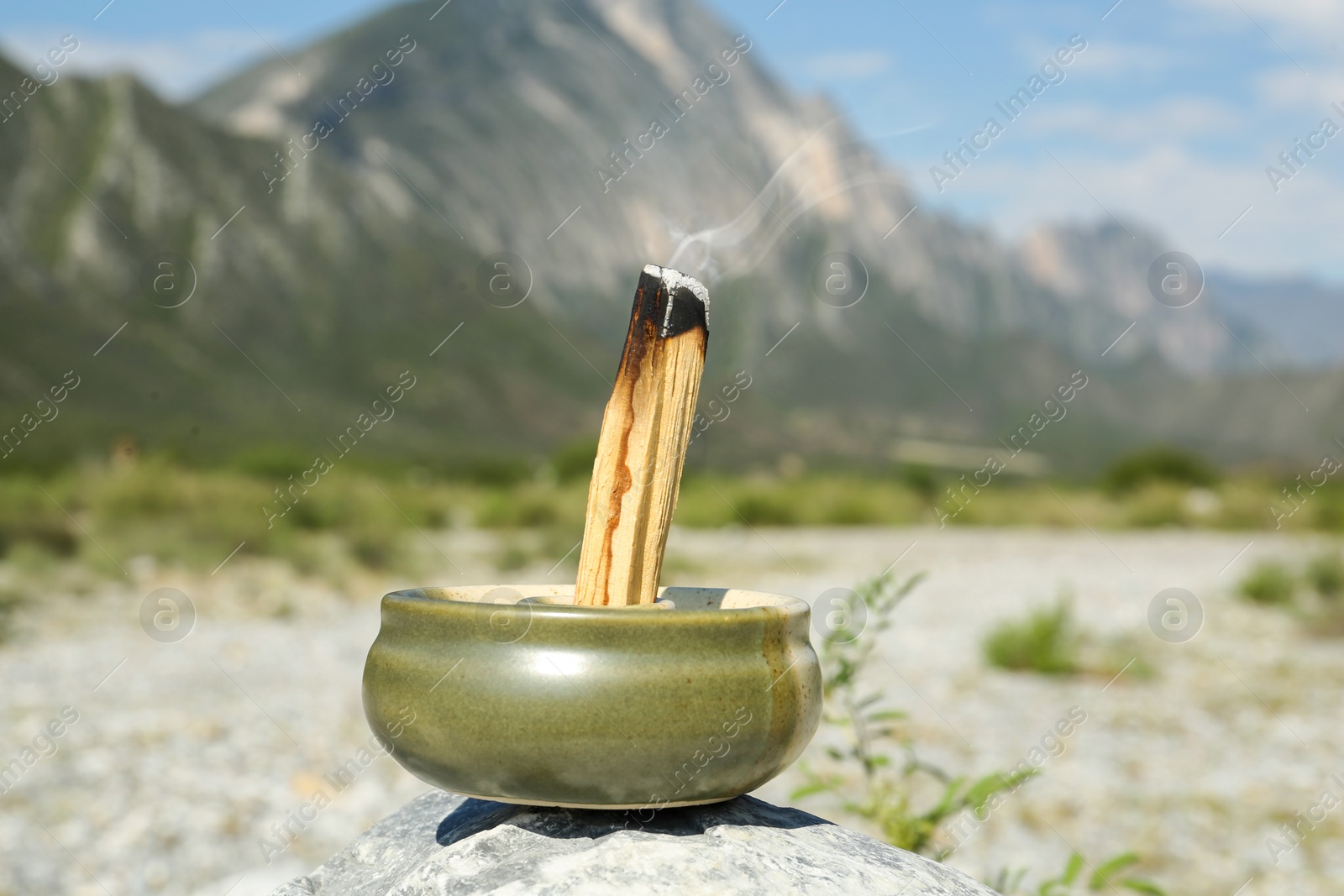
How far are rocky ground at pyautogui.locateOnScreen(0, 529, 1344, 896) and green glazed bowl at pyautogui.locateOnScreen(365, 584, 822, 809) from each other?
1.91 metres

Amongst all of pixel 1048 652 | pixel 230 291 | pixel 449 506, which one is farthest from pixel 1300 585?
pixel 230 291

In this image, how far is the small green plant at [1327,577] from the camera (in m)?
12.0

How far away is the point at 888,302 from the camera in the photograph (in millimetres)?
120000

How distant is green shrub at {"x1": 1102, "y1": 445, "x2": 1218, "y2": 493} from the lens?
96.5ft

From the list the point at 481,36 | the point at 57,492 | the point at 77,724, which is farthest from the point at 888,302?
the point at 77,724

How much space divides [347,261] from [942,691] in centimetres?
8074

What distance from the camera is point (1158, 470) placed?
3016cm

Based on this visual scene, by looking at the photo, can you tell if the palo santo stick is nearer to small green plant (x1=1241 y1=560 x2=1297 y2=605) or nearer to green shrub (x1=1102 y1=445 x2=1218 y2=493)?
small green plant (x1=1241 y1=560 x2=1297 y2=605)

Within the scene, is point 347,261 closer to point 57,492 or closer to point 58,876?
point 57,492

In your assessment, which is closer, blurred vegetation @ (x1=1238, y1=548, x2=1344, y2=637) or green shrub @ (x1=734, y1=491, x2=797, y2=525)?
blurred vegetation @ (x1=1238, y1=548, x2=1344, y2=637)

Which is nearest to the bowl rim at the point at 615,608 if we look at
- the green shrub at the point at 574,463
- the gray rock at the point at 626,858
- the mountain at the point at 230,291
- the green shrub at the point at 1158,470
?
the gray rock at the point at 626,858

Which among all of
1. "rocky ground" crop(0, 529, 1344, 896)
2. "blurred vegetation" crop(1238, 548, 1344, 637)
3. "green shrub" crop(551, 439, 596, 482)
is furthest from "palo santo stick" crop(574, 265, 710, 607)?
"green shrub" crop(551, 439, 596, 482)

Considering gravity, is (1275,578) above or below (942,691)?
above

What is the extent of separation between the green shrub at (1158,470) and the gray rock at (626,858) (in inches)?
1135
